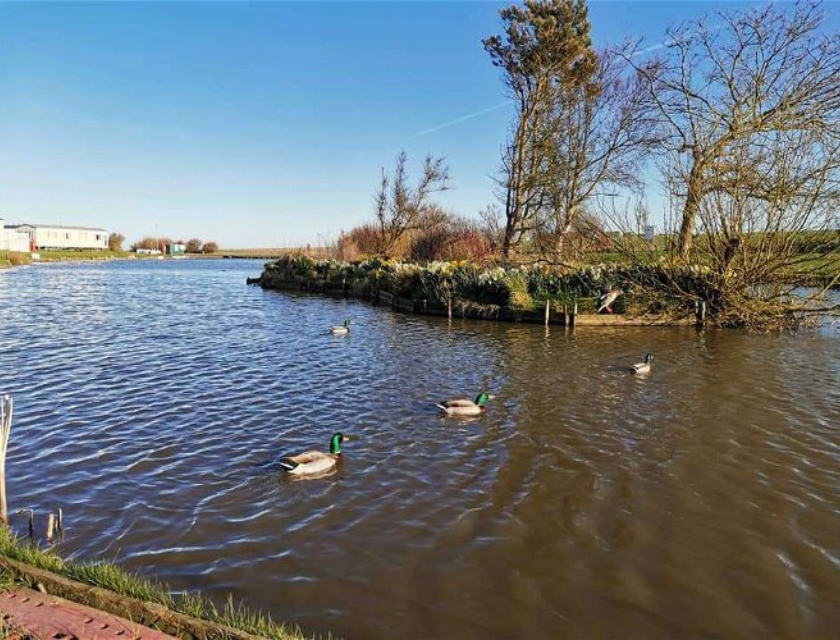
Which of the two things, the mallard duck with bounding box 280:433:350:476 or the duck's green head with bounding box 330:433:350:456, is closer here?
the mallard duck with bounding box 280:433:350:476

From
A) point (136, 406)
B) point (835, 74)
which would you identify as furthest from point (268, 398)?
point (835, 74)

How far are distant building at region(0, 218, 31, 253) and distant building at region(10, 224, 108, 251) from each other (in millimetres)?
14298

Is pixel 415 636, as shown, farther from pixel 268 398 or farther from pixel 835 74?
pixel 835 74

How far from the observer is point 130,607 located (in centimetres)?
355

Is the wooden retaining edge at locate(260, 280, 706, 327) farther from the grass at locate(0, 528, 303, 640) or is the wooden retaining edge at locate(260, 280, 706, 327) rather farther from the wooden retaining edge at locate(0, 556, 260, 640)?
the wooden retaining edge at locate(0, 556, 260, 640)

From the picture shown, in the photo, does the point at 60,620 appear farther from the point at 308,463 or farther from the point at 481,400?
the point at 481,400

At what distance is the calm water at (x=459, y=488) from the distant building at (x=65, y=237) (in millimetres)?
103104

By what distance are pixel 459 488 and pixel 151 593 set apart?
3302 millimetres

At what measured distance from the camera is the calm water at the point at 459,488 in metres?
4.29

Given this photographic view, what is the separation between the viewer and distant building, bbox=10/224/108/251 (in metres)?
98.5

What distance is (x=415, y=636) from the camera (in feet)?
12.6

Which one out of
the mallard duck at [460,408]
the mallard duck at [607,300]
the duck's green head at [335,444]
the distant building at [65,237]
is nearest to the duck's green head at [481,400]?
the mallard duck at [460,408]

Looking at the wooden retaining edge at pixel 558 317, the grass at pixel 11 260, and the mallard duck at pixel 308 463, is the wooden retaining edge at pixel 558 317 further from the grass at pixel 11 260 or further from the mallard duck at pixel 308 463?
the grass at pixel 11 260

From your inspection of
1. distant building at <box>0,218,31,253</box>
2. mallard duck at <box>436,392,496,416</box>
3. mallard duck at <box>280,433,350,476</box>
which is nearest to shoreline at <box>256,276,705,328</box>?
mallard duck at <box>436,392,496,416</box>
